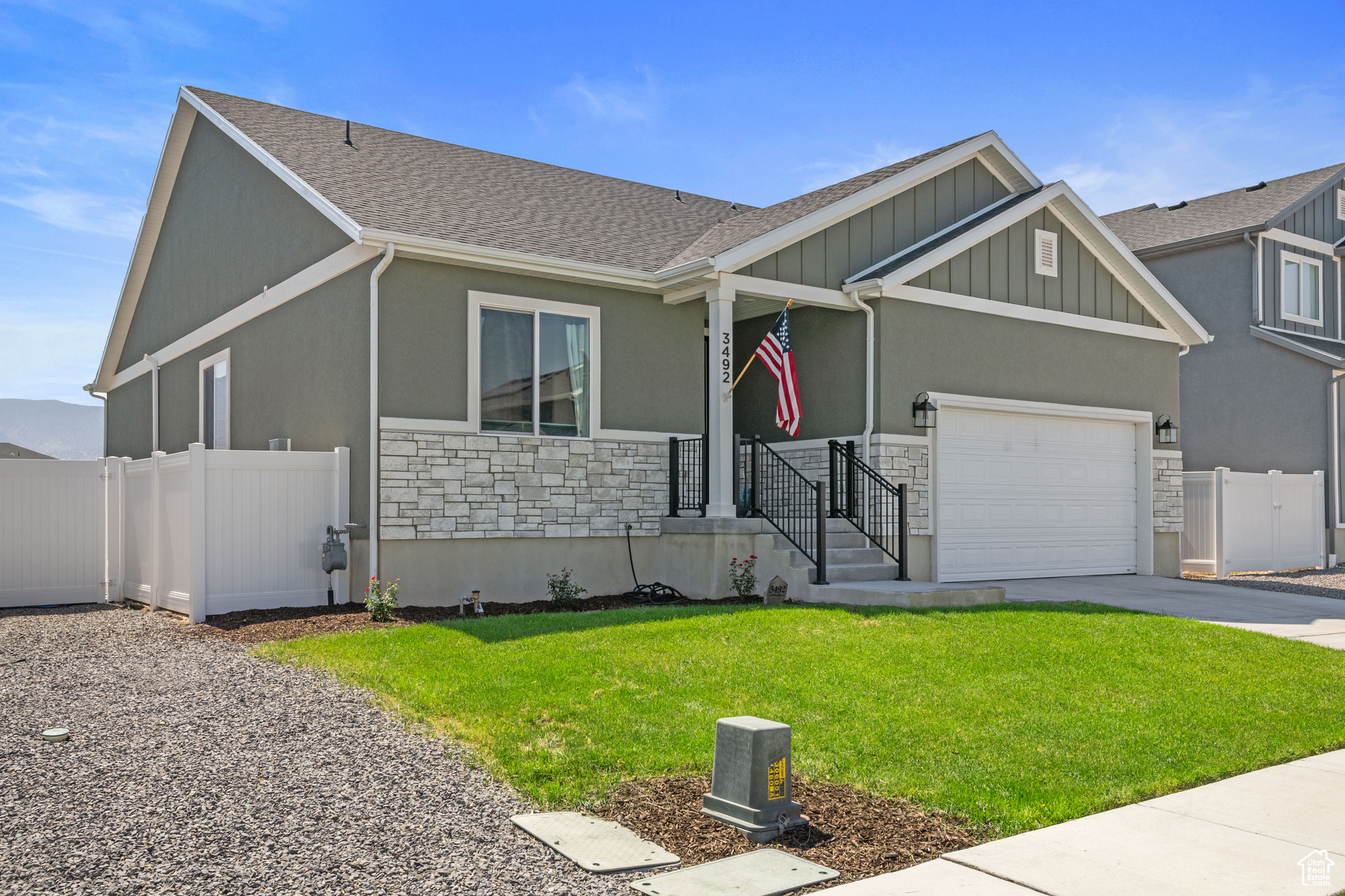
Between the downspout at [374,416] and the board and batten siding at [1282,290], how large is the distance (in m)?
16.4

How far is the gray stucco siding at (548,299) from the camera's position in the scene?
1083 centimetres

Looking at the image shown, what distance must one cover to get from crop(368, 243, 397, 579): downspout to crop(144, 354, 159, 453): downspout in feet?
28.4

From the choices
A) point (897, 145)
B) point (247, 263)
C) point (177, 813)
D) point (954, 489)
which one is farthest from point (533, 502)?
point (897, 145)

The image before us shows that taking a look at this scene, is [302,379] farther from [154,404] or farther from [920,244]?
[920,244]

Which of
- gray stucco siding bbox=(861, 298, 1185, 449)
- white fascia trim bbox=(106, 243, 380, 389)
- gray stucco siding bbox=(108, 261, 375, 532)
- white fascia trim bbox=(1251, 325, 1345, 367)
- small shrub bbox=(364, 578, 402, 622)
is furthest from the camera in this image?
white fascia trim bbox=(1251, 325, 1345, 367)

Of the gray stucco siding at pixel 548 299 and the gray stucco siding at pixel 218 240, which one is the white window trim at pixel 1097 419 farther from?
the gray stucco siding at pixel 218 240

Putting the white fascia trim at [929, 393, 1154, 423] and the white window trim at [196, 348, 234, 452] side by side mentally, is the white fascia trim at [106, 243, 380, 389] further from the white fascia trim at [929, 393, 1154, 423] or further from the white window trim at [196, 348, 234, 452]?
the white fascia trim at [929, 393, 1154, 423]

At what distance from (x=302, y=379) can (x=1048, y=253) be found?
972cm

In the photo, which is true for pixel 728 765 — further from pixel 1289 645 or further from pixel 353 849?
pixel 1289 645

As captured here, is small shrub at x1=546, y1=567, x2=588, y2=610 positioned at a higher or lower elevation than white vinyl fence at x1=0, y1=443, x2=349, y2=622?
lower

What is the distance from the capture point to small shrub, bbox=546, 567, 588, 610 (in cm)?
1103

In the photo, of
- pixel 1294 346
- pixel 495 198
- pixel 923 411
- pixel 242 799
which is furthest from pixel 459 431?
pixel 1294 346

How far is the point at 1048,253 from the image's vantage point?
14.1m

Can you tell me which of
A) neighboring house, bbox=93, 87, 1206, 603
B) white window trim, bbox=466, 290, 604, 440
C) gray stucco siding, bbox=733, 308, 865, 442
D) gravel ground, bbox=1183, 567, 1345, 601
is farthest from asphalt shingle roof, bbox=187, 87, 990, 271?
gravel ground, bbox=1183, 567, 1345, 601
